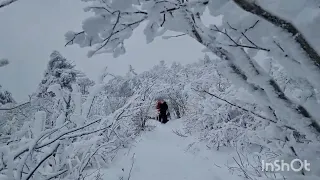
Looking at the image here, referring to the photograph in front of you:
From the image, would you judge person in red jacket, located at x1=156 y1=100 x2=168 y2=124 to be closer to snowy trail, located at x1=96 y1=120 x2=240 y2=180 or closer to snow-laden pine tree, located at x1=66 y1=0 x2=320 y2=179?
snowy trail, located at x1=96 y1=120 x2=240 y2=180

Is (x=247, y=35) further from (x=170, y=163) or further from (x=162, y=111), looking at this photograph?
(x=162, y=111)

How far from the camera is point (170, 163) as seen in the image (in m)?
6.91

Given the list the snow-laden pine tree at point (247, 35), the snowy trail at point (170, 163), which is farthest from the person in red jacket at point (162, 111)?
the snow-laden pine tree at point (247, 35)

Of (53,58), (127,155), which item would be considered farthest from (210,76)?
(53,58)

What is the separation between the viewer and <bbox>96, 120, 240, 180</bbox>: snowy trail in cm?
572

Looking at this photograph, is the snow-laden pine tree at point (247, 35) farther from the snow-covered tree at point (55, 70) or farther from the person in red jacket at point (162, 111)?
the snow-covered tree at point (55, 70)

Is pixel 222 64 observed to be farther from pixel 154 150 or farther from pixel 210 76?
pixel 210 76

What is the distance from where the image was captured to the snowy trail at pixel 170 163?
18.8 feet

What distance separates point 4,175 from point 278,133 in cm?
178

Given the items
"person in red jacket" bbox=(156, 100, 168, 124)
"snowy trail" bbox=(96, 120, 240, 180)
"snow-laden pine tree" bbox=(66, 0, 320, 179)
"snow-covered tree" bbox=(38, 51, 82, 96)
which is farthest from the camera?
"snow-covered tree" bbox=(38, 51, 82, 96)

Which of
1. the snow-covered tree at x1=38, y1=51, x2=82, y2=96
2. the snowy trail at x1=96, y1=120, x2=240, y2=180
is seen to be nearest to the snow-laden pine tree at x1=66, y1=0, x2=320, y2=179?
the snowy trail at x1=96, y1=120, x2=240, y2=180

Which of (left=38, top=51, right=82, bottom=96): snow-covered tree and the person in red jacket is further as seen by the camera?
(left=38, top=51, right=82, bottom=96): snow-covered tree

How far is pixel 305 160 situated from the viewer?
1.31 metres

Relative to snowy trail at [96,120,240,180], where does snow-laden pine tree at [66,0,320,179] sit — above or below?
above
